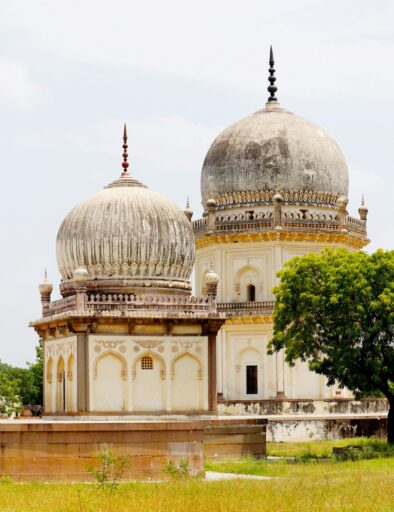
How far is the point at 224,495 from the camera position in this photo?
23484mm

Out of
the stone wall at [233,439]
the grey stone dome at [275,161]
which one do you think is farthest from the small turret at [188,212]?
the stone wall at [233,439]

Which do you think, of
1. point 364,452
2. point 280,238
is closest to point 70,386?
point 364,452

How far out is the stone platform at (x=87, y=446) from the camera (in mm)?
28344

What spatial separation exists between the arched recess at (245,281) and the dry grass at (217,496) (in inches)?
1051

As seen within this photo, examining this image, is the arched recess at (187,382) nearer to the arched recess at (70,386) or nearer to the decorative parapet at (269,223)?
the arched recess at (70,386)

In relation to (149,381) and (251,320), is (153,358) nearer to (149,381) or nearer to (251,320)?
(149,381)

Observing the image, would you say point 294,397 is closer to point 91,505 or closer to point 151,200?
point 151,200

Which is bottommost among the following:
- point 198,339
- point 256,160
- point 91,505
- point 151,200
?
point 91,505

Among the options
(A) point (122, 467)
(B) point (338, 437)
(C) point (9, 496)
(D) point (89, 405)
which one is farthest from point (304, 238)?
(C) point (9, 496)

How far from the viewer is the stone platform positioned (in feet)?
93.0

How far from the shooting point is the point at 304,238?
178 ft

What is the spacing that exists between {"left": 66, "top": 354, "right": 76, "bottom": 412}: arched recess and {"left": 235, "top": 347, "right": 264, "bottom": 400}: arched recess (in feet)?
55.0

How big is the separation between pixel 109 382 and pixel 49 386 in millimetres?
3434

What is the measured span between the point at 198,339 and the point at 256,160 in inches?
Answer: 739
